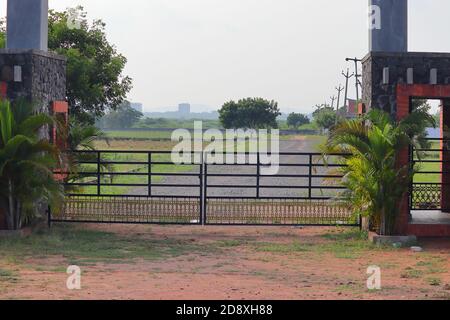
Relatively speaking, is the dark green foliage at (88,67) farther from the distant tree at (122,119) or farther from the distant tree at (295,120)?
the distant tree at (122,119)

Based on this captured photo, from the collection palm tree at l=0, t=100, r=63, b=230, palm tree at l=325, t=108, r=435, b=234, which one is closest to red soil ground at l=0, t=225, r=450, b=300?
palm tree at l=325, t=108, r=435, b=234

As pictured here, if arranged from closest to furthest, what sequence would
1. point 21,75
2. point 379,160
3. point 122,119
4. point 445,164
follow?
→ 1. point 379,160
2. point 21,75
3. point 445,164
4. point 122,119

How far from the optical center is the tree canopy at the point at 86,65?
2273 centimetres

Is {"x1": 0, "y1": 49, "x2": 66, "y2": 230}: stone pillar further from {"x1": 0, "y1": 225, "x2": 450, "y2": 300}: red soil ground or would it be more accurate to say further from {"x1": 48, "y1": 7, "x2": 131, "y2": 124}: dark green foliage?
{"x1": 48, "y1": 7, "x2": 131, "y2": 124}: dark green foliage

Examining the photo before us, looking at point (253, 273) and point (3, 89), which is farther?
point (3, 89)

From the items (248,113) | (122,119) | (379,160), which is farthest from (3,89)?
(122,119)

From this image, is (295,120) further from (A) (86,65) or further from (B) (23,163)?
(B) (23,163)

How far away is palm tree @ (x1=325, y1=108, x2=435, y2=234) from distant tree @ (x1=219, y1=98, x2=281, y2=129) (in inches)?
3260

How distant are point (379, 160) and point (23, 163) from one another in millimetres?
6041

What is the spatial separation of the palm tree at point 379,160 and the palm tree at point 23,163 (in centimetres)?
484

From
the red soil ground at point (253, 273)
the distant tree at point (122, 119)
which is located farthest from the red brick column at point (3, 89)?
the distant tree at point (122, 119)

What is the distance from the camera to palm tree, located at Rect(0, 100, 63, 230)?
13.3 m

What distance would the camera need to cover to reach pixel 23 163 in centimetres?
1330
